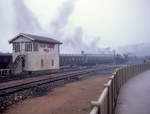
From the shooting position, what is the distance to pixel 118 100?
816 centimetres

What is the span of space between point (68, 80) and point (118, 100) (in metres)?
11.2

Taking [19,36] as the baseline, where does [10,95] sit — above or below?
below

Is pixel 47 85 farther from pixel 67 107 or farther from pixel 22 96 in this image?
pixel 67 107

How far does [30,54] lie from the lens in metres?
24.5

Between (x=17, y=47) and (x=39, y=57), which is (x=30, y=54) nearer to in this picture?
(x=39, y=57)

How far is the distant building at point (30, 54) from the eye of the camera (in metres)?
24.2

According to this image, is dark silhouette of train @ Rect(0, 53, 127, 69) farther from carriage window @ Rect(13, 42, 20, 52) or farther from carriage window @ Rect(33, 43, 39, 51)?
carriage window @ Rect(33, 43, 39, 51)

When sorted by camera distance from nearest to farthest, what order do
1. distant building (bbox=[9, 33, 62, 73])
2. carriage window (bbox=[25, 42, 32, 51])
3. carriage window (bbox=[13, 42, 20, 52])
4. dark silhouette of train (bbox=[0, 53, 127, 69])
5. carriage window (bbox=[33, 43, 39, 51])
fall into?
1. distant building (bbox=[9, 33, 62, 73])
2. dark silhouette of train (bbox=[0, 53, 127, 69])
3. carriage window (bbox=[33, 43, 39, 51])
4. carriage window (bbox=[25, 42, 32, 51])
5. carriage window (bbox=[13, 42, 20, 52])

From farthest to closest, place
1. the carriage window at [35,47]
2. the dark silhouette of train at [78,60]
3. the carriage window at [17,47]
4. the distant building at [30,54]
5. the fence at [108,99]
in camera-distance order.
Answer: the carriage window at [17,47]
the carriage window at [35,47]
the dark silhouette of train at [78,60]
the distant building at [30,54]
the fence at [108,99]

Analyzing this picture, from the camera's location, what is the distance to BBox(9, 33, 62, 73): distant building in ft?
79.4

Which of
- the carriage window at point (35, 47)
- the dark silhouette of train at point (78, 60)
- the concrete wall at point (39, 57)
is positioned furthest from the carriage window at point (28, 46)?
the dark silhouette of train at point (78, 60)

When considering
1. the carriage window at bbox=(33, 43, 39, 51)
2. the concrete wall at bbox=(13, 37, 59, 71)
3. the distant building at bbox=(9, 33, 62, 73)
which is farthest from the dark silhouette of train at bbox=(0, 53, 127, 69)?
the carriage window at bbox=(33, 43, 39, 51)

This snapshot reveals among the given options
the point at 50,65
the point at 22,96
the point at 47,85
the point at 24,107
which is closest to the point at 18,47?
the point at 50,65

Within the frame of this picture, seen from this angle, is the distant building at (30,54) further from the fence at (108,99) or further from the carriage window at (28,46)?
the fence at (108,99)
